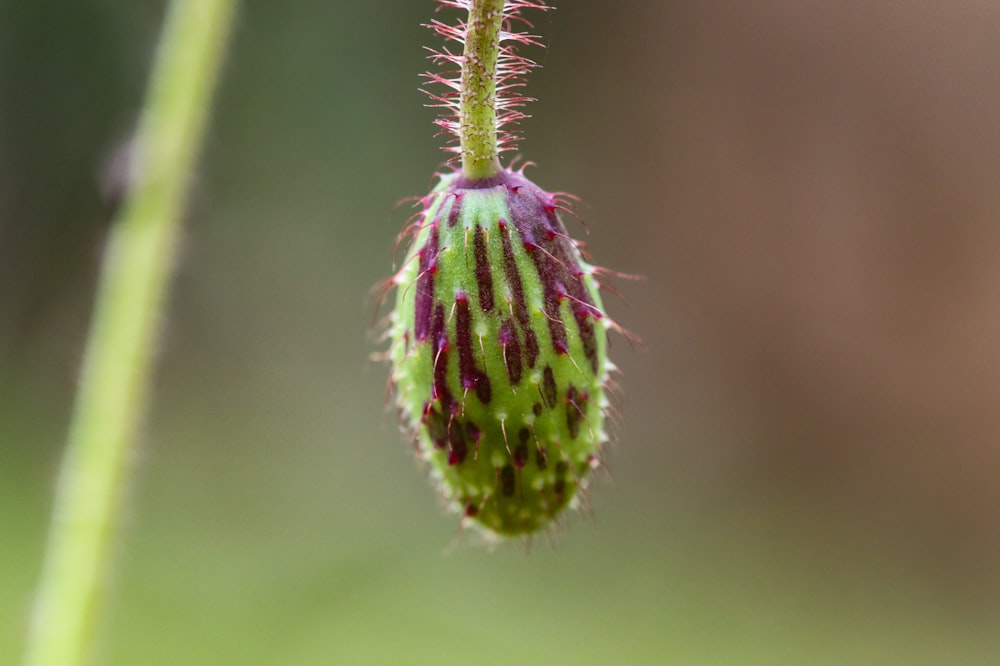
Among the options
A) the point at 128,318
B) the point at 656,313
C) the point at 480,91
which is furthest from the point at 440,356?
the point at 656,313

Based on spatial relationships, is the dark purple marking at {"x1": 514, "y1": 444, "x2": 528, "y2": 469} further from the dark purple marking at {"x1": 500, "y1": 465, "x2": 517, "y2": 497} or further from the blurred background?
the blurred background

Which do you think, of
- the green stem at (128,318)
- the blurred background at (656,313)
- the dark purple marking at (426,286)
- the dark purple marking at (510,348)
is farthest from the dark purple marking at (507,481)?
the blurred background at (656,313)

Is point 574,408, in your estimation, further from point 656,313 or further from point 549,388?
point 656,313

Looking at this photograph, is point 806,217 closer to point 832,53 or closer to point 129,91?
point 832,53

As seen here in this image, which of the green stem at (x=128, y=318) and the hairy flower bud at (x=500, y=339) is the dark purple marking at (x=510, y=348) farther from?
the green stem at (x=128, y=318)

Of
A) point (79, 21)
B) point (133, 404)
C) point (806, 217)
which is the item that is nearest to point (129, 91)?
point (79, 21)

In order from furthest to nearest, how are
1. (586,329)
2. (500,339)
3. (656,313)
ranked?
(656,313), (586,329), (500,339)
